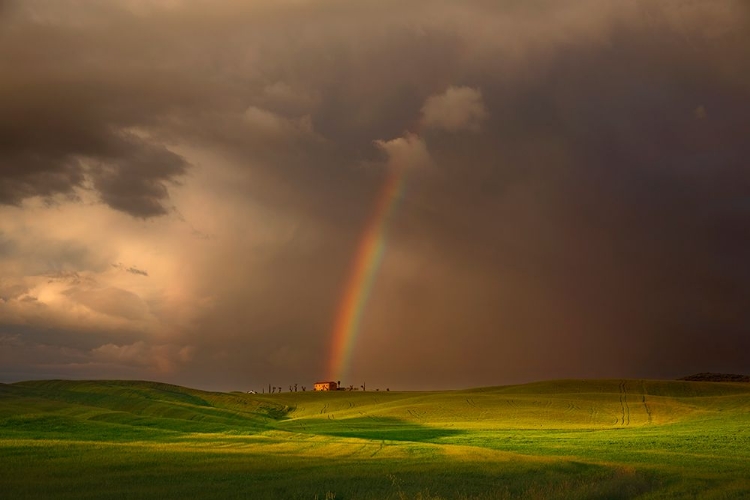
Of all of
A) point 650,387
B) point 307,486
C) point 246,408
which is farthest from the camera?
point 650,387

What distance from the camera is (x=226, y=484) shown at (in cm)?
2420

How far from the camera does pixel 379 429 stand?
6969 cm

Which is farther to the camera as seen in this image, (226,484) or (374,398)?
A: (374,398)

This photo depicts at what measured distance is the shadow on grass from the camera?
56.8 metres

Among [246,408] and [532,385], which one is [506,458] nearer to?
[246,408]

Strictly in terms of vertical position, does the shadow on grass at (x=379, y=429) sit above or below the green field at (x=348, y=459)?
below

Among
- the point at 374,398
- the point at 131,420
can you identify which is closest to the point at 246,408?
the point at 374,398

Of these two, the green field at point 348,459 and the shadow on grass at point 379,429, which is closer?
the green field at point 348,459

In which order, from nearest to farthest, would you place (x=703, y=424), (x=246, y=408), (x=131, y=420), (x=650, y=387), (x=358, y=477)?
(x=358, y=477) < (x=131, y=420) < (x=703, y=424) < (x=246, y=408) < (x=650, y=387)

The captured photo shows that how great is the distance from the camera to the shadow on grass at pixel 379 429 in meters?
56.8

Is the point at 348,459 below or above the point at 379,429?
above

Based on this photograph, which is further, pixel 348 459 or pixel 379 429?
pixel 379 429

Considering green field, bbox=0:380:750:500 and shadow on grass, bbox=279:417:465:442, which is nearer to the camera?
green field, bbox=0:380:750:500

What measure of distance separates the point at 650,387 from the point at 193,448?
110519mm
